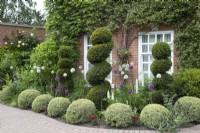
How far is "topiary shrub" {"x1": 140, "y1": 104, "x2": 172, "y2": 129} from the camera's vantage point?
18.3 ft

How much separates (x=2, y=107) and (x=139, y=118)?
15.4 feet

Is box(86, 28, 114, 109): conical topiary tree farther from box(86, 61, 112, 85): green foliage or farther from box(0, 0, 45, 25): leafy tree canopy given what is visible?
box(0, 0, 45, 25): leafy tree canopy

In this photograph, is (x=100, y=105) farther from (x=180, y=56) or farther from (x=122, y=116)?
(x=180, y=56)

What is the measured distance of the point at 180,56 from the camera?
28.6 feet

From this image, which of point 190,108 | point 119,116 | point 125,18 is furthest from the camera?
point 125,18

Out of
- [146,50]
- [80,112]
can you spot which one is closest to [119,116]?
[80,112]

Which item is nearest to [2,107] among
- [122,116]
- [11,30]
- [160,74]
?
[122,116]

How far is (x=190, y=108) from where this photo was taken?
A: 6.19 m

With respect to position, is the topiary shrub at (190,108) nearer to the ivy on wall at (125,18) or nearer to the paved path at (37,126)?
the paved path at (37,126)

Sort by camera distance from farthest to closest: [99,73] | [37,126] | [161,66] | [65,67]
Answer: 1. [65,67]
2. [99,73]
3. [161,66]
4. [37,126]

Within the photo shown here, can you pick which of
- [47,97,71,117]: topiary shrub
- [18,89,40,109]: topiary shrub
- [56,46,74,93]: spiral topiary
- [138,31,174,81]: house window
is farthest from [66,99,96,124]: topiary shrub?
[138,31,174,81]: house window

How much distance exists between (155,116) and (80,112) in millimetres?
1773

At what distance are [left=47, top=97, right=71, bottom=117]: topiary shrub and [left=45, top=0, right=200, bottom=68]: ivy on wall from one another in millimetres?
4108

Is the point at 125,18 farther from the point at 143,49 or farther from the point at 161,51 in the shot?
the point at 161,51
